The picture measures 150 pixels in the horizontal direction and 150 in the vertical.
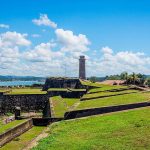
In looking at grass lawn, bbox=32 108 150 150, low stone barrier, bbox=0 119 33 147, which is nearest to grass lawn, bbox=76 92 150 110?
low stone barrier, bbox=0 119 33 147

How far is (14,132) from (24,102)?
1886cm

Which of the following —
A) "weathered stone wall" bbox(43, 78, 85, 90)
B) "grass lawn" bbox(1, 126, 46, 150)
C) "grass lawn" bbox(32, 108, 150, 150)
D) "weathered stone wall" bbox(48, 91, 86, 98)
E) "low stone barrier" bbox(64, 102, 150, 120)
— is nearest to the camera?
"grass lawn" bbox(32, 108, 150, 150)

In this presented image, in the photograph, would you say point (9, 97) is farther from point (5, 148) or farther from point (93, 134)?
point (93, 134)

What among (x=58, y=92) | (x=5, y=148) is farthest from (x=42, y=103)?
(x=5, y=148)

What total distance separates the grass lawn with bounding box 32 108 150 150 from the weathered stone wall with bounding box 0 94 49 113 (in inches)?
794

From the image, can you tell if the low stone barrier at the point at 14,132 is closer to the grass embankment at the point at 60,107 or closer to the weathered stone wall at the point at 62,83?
the grass embankment at the point at 60,107

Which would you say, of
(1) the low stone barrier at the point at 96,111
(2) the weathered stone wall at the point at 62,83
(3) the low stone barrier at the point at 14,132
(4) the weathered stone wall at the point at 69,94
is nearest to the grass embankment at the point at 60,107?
(3) the low stone barrier at the point at 14,132

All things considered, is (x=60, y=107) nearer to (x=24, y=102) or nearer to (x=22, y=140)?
(x=22, y=140)

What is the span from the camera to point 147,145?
29.6 ft

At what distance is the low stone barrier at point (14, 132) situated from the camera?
13336mm

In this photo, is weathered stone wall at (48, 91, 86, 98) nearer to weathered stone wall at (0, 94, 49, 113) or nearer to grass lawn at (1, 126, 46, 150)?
weathered stone wall at (0, 94, 49, 113)

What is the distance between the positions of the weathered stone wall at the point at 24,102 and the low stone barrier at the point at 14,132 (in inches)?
604

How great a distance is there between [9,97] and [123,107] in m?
18.9

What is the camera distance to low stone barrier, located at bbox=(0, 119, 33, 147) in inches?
525
